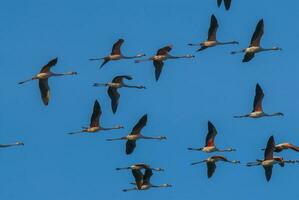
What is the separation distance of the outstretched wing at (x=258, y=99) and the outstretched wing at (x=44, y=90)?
33.1 feet

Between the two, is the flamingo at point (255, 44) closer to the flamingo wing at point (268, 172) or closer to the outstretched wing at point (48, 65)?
the flamingo wing at point (268, 172)

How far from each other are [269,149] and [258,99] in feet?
12.0

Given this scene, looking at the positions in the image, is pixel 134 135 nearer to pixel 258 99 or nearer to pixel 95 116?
pixel 95 116

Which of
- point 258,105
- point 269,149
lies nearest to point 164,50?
point 258,105

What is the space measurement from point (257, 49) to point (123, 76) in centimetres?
654

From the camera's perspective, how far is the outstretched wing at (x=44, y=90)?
245 feet

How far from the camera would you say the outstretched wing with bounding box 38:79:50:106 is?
2936 inches

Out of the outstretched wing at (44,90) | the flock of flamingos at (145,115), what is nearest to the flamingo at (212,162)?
the flock of flamingos at (145,115)

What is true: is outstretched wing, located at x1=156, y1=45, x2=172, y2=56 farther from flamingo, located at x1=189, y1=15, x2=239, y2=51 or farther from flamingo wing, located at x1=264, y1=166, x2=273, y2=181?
flamingo wing, located at x1=264, y1=166, x2=273, y2=181

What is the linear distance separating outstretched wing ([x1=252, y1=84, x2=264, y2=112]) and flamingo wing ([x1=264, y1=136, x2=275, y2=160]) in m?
3.23

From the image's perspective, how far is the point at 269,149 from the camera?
74688mm

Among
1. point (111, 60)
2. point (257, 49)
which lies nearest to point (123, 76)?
point (111, 60)

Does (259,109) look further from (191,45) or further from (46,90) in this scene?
(46,90)

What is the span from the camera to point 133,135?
77.5 meters
